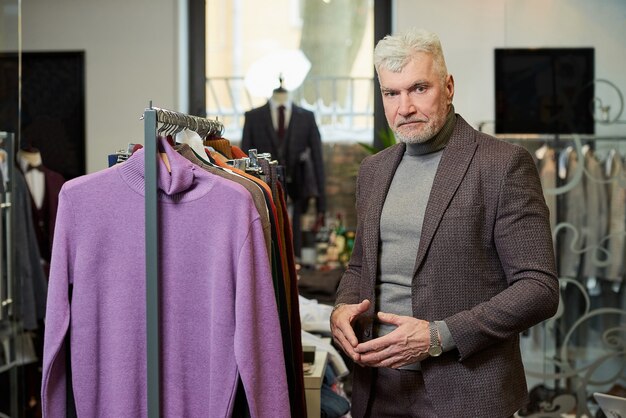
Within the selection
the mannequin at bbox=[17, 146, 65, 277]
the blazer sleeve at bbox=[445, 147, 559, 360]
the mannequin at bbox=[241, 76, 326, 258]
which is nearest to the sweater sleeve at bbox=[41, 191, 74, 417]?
the blazer sleeve at bbox=[445, 147, 559, 360]

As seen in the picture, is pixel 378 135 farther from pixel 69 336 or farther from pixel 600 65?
pixel 69 336

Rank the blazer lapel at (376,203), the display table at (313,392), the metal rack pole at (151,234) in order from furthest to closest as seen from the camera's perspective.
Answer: the display table at (313,392) < the blazer lapel at (376,203) < the metal rack pole at (151,234)

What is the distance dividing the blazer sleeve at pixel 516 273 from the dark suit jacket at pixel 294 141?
3461 mm

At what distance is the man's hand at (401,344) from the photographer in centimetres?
177

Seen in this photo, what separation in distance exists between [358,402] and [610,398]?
2.20 ft

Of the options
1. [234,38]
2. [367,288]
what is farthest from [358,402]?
[234,38]

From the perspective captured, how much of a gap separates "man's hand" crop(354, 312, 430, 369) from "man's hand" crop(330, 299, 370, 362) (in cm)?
6

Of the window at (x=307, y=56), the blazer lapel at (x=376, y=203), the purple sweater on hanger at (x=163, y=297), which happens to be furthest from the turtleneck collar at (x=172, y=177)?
the window at (x=307, y=56)

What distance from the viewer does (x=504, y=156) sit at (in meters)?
1.80

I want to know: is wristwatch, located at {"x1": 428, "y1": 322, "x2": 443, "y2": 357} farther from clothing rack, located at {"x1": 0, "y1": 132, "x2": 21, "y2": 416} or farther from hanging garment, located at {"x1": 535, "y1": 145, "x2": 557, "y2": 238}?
hanging garment, located at {"x1": 535, "y1": 145, "x2": 557, "y2": 238}

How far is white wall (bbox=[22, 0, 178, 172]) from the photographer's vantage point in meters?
5.19

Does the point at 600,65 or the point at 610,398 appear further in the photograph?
the point at 600,65

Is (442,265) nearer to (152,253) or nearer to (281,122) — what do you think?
(152,253)

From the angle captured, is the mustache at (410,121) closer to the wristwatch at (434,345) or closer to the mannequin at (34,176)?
the wristwatch at (434,345)
